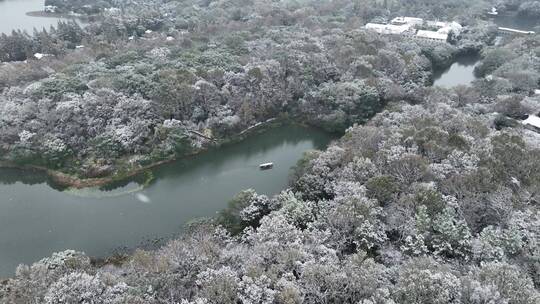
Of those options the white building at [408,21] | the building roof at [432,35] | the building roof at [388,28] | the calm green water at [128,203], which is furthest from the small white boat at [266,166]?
the white building at [408,21]

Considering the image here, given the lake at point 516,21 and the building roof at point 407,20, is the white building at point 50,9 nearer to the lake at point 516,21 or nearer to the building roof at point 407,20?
the building roof at point 407,20

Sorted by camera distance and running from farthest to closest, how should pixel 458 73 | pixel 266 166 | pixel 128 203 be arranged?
1. pixel 458 73
2. pixel 266 166
3. pixel 128 203

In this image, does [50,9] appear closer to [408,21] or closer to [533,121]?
[408,21]

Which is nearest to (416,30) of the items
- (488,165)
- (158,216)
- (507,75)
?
(507,75)

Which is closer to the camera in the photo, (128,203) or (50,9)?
(128,203)

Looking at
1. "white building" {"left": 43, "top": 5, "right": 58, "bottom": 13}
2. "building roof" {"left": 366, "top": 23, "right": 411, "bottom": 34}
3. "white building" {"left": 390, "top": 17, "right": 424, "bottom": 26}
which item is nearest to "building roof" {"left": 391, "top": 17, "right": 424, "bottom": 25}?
"white building" {"left": 390, "top": 17, "right": 424, "bottom": 26}

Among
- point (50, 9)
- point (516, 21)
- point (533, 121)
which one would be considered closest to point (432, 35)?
point (516, 21)
